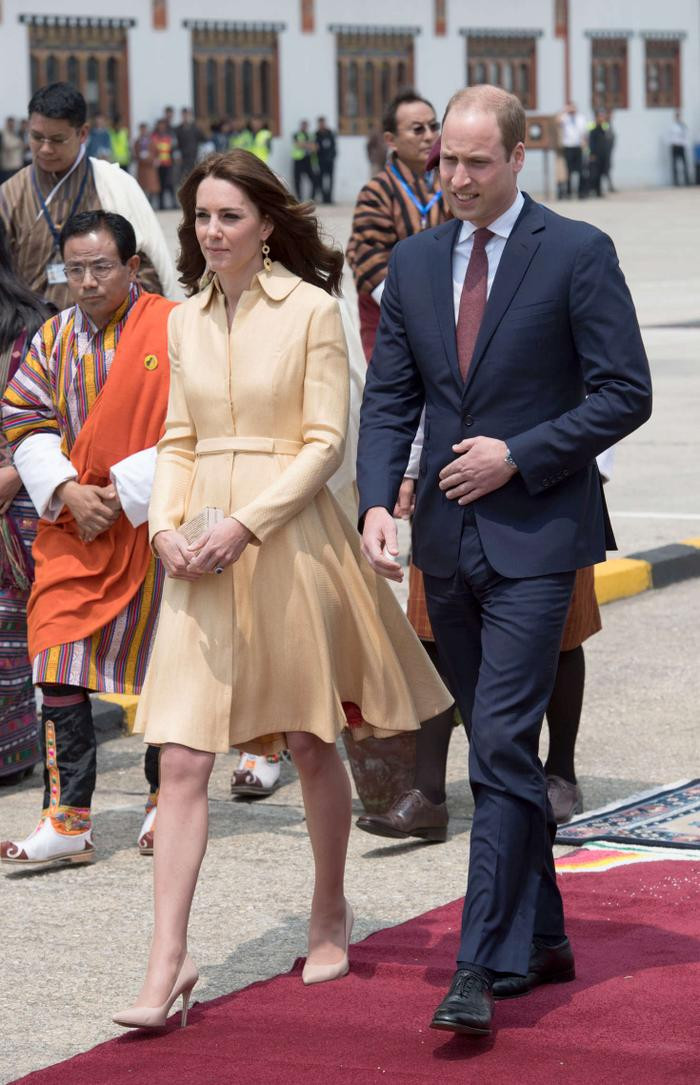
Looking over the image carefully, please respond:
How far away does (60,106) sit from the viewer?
6.83 m

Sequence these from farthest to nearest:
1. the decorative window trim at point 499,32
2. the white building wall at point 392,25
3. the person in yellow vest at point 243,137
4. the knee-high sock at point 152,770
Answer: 1. the decorative window trim at point 499,32
2. the person in yellow vest at point 243,137
3. the white building wall at point 392,25
4. the knee-high sock at point 152,770

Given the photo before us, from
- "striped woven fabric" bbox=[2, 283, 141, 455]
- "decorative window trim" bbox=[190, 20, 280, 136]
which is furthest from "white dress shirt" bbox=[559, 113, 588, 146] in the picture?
"striped woven fabric" bbox=[2, 283, 141, 455]

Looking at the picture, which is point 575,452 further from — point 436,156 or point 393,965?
point 436,156

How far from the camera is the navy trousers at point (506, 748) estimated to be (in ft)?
13.4

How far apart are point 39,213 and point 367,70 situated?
48.6 metres

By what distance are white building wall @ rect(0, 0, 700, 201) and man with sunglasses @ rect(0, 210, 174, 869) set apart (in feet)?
141

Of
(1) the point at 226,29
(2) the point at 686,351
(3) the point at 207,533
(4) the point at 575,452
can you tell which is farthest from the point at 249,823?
(1) the point at 226,29

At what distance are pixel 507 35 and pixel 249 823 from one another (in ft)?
173

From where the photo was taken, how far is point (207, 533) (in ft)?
14.4

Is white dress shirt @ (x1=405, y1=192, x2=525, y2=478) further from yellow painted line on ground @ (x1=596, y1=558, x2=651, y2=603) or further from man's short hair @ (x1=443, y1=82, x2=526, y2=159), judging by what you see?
yellow painted line on ground @ (x1=596, y1=558, x2=651, y2=603)

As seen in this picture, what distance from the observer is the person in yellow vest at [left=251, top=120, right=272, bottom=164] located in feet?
164

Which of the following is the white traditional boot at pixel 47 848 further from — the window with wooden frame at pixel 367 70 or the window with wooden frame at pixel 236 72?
the window with wooden frame at pixel 367 70

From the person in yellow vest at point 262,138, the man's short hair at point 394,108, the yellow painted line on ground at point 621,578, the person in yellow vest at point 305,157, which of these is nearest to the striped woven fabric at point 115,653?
the man's short hair at point 394,108

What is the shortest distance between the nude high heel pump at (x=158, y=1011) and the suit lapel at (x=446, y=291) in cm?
129
